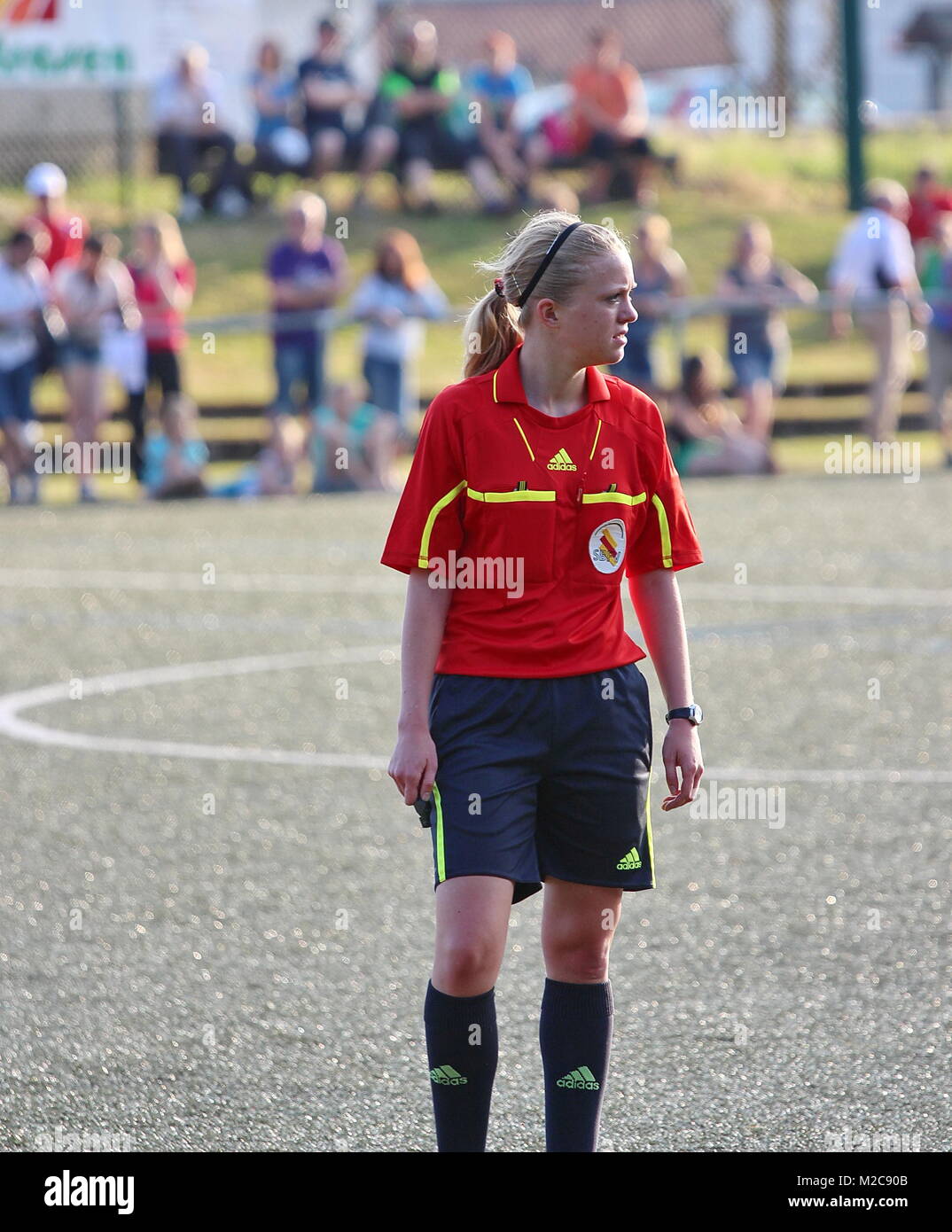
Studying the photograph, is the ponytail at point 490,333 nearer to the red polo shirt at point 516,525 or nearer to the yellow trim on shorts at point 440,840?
the red polo shirt at point 516,525

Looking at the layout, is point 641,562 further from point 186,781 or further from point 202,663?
point 202,663

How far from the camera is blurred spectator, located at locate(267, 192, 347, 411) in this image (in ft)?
57.6

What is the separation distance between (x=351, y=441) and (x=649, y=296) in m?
2.99

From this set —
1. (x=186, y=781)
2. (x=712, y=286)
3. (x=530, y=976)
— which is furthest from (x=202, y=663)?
(x=712, y=286)

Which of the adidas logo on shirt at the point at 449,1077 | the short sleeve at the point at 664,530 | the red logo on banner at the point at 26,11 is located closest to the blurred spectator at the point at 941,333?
the red logo on banner at the point at 26,11

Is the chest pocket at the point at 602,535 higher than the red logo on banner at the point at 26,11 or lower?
lower

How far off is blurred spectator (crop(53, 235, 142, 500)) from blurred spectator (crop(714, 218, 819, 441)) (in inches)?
202

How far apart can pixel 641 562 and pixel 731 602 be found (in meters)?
7.60

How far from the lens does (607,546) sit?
392cm

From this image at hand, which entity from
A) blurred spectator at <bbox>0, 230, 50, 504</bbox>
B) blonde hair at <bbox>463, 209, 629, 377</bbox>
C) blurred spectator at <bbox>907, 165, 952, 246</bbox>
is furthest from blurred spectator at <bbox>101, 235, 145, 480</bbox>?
blonde hair at <bbox>463, 209, 629, 377</bbox>

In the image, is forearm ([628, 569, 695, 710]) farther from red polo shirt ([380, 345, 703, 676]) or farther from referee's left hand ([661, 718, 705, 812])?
red polo shirt ([380, 345, 703, 676])

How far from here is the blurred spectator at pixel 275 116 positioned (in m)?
23.6

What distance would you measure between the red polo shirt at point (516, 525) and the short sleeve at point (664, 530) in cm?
9

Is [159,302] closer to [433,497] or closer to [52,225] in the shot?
[52,225]
